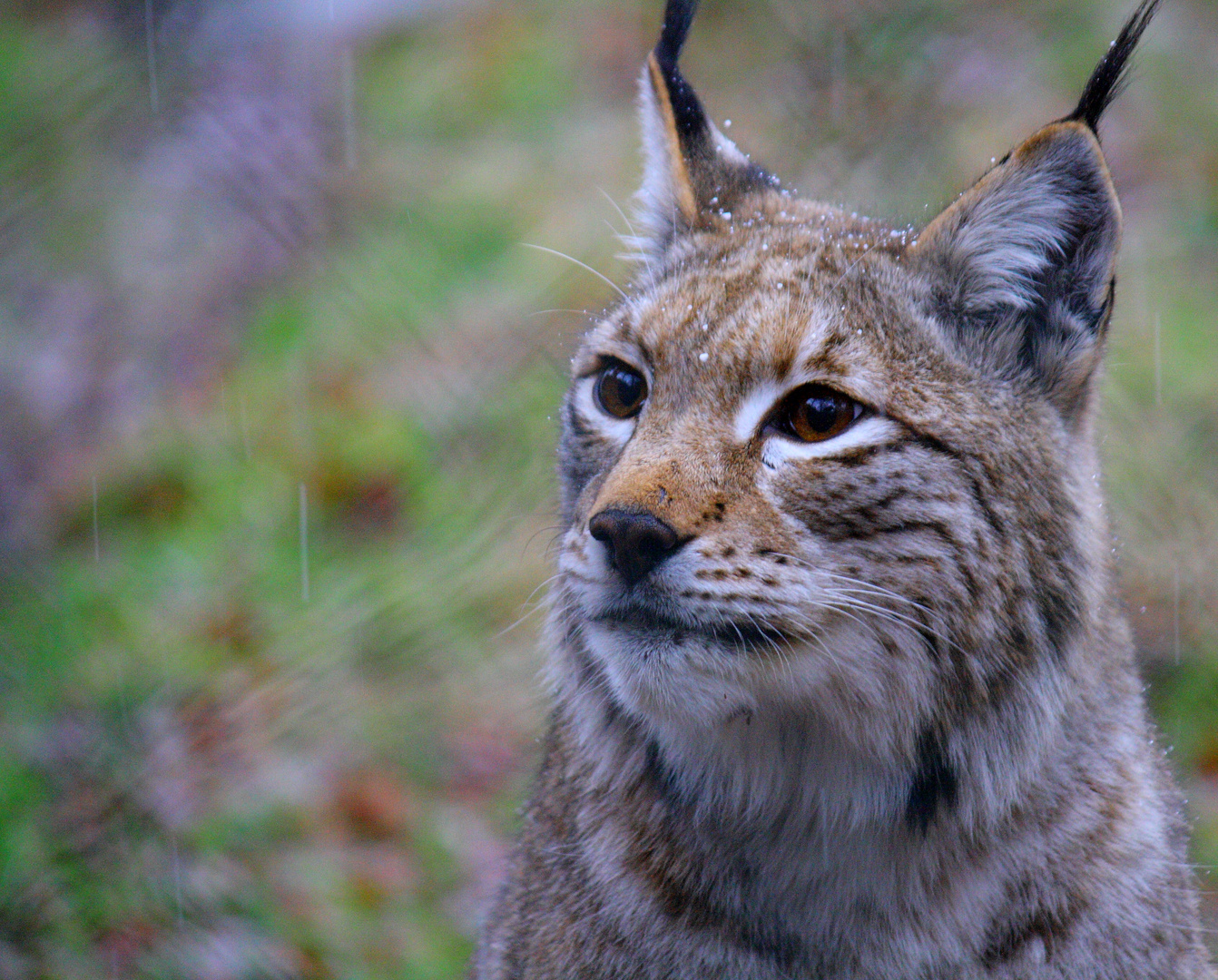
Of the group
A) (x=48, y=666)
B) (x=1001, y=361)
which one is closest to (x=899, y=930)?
(x=1001, y=361)

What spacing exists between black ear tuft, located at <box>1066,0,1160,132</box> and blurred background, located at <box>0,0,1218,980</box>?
91 cm

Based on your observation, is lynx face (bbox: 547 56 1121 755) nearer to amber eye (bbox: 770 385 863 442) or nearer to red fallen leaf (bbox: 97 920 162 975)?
amber eye (bbox: 770 385 863 442)

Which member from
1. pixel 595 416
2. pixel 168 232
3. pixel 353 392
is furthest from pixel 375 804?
pixel 168 232

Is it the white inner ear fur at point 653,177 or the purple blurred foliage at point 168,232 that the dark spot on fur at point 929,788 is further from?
the purple blurred foliage at point 168,232

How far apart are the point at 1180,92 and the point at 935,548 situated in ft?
21.1

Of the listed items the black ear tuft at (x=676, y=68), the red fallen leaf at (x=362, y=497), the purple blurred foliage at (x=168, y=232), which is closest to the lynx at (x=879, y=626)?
the black ear tuft at (x=676, y=68)

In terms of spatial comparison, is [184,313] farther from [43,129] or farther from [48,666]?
[48,666]

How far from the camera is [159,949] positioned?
3.70 m

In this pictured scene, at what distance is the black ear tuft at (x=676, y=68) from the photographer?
→ 296cm

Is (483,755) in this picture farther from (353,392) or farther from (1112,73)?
(1112,73)

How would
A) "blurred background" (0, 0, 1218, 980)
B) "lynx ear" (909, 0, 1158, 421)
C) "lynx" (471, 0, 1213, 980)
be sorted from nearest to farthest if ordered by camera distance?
"lynx" (471, 0, 1213, 980) → "lynx ear" (909, 0, 1158, 421) → "blurred background" (0, 0, 1218, 980)

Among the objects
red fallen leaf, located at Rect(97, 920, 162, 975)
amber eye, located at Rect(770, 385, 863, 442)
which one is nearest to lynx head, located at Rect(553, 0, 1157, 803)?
amber eye, located at Rect(770, 385, 863, 442)

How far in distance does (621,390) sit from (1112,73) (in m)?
1.16

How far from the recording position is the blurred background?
4074mm
